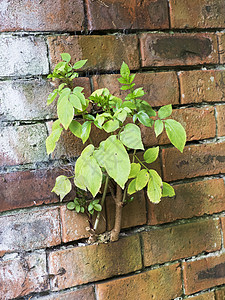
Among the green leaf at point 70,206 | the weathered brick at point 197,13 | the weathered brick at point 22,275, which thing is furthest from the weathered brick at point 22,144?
the weathered brick at point 197,13

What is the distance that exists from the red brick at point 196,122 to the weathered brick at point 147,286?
14.2 inches

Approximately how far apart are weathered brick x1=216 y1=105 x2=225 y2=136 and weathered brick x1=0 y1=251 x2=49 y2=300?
595 mm

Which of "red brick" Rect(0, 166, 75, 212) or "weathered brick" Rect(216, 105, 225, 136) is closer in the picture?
"red brick" Rect(0, 166, 75, 212)

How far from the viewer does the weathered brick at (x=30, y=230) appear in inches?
30.4

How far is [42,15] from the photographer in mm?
799

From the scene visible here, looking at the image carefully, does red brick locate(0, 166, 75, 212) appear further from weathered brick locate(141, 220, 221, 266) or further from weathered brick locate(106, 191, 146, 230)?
weathered brick locate(141, 220, 221, 266)

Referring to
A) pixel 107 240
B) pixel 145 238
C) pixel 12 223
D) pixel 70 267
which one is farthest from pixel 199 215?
pixel 12 223

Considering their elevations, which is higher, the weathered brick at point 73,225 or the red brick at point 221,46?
the red brick at point 221,46

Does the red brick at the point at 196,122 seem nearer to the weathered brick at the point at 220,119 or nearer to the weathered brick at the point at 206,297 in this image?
the weathered brick at the point at 220,119

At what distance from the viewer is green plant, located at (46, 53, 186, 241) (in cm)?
63

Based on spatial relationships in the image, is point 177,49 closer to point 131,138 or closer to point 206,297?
point 131,138

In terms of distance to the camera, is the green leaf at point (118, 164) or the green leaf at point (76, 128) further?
the green leaf at point (76, 128)

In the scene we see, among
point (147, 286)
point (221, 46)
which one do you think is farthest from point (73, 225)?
point (221, 46)

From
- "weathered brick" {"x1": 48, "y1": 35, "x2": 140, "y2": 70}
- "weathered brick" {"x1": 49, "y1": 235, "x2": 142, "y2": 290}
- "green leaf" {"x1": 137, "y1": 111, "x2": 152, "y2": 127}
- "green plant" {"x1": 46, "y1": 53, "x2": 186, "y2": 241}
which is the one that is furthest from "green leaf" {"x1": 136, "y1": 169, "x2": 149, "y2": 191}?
"weathered brick" {"x1": 48, "y1": 35, "x2": 140, "y2": 70}
